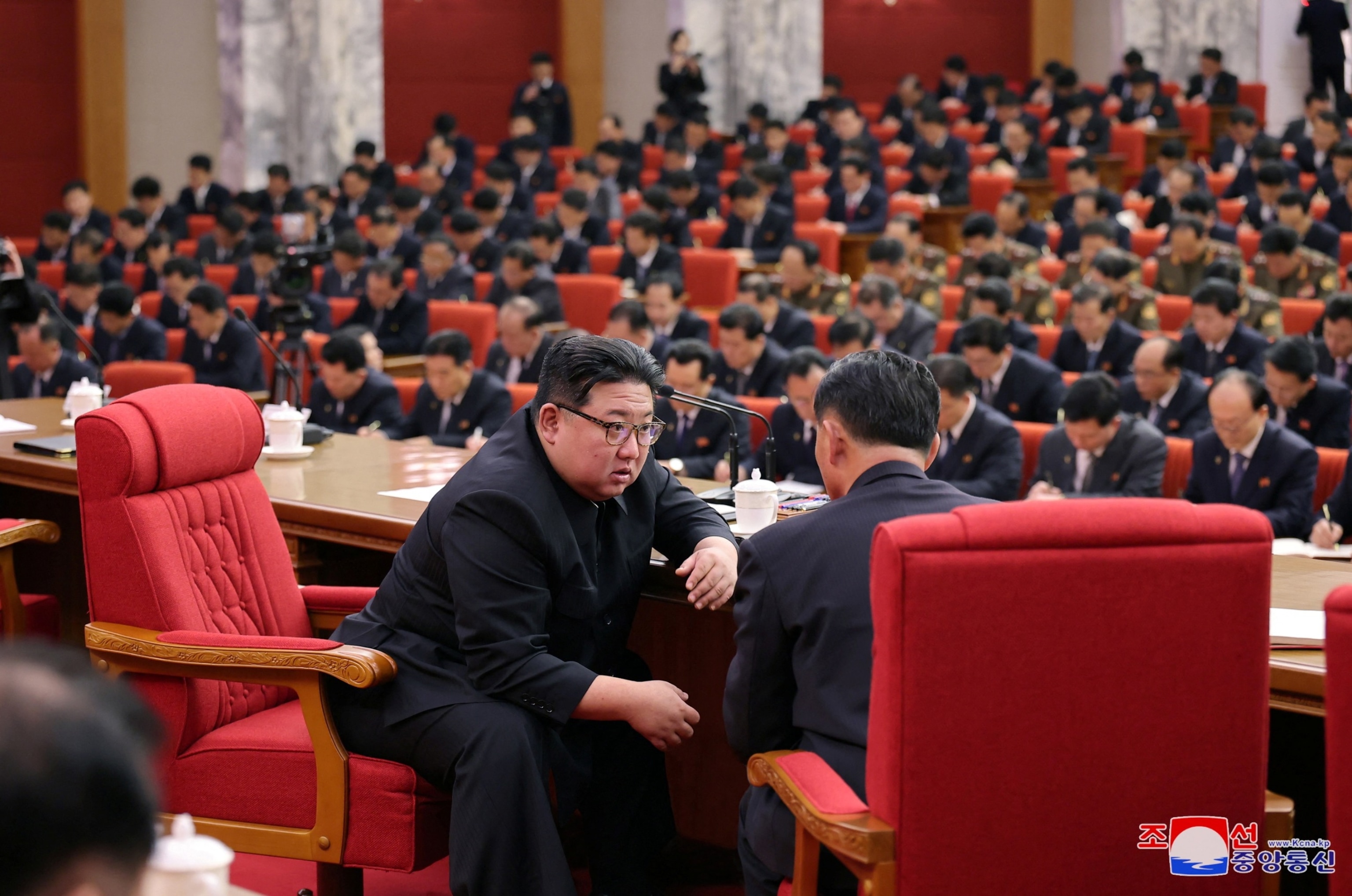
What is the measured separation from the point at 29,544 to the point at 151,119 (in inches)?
329

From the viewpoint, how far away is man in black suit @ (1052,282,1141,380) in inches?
234

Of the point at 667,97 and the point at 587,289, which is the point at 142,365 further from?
the point at 667,97

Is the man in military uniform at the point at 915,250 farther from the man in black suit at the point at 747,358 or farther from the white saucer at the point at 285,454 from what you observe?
the white saucer at the point at 285,454

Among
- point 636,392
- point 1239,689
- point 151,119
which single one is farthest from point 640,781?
point 151,119

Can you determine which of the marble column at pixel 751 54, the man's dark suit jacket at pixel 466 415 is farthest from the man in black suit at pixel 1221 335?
the marble column at pixel 751 54

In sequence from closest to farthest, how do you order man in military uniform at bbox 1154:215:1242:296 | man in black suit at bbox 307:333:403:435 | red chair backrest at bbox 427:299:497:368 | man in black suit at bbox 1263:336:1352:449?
man in black suit at bbox 1263:336:1352:449 < man in black suit at bbox 307:333:403:435 < red chair backrest at bbox 427:299:497:368 < man in military uniform at bbox 1154:215:1242:296

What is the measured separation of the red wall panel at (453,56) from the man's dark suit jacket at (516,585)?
38.7 feet

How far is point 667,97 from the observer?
39.6ft

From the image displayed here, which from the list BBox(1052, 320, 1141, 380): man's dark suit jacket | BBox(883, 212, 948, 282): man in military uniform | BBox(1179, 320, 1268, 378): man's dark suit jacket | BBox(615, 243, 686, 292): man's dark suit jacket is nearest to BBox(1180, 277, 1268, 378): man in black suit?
BBox(1179, 320, 1268, 378): man's dark suit jacket

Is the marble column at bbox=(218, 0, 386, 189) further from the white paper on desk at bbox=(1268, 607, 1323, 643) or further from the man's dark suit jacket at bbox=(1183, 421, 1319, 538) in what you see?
the white paper on desk at bbox=(1268, 607, 1323, 643)

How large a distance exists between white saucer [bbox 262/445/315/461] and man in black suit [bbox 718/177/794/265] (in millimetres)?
5466

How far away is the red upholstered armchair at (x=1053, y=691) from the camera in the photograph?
145 centimetres

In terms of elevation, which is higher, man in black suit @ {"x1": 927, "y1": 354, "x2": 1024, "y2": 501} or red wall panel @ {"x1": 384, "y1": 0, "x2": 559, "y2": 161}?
red wall panel @ {"x1": 384, "y1": 0, "x2": 559, "y2": 161}

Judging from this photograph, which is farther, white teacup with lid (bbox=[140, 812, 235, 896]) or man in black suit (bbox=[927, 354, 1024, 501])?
man in black suit (bbox=[927, 354, 1024, 501])
